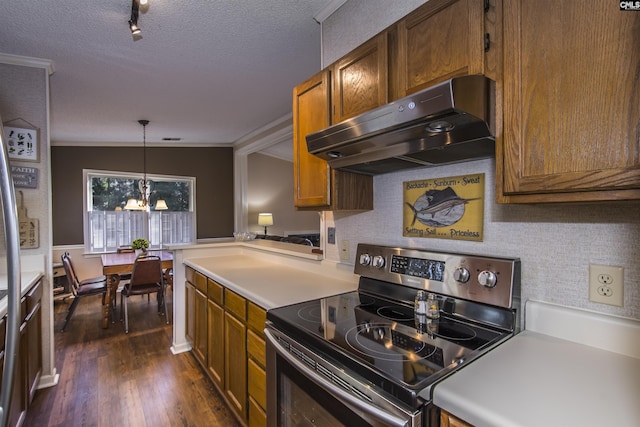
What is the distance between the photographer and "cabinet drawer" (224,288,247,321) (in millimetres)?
1797

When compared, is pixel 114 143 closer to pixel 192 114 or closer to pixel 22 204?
pixel 192 114

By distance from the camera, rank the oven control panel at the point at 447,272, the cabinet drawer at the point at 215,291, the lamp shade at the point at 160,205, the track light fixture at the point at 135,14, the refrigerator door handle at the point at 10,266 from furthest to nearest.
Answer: the lamp shade at the point at 160,205 < the cabinet drawer at the point at 215,291 < the track light fixture at the point at 135,14 < the oven control panel at the point at 447,272 < the refrigerator door handle at the point at 10,266

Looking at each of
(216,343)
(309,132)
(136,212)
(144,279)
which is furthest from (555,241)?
(136,212)

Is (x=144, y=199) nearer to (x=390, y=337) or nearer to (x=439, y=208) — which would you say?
(x=439, y=208)

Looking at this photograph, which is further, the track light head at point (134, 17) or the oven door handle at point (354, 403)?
the track light head at point (134, 17)

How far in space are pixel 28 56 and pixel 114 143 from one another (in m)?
3.16

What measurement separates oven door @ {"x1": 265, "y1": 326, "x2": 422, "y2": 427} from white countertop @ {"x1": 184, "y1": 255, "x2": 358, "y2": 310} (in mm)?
293

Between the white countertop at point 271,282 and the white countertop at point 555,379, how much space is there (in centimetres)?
89

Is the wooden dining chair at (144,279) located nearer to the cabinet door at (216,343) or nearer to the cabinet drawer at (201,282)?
the cabinet drawer at (201,282)

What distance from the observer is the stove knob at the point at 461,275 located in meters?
1.22

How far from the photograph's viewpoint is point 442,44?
1138 millimetres

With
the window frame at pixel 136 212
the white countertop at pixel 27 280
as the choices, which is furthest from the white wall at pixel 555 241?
the window frame at pixel 136 212

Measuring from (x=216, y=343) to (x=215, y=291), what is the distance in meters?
0.35

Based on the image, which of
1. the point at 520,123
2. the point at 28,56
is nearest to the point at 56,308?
the point at 28,56
